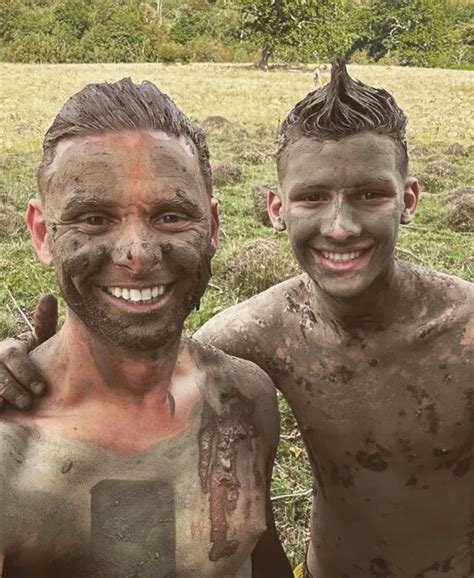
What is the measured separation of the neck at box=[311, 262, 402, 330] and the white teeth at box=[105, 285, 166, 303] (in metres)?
0.98

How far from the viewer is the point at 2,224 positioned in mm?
9688

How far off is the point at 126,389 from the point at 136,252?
0.40m

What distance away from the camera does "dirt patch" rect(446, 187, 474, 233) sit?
10.3 meters

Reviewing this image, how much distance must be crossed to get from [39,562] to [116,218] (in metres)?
0.78

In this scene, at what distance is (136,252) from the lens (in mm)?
1767

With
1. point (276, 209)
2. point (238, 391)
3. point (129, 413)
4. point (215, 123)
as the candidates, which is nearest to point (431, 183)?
point (215, 123)

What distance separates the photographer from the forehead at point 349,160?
254 cm

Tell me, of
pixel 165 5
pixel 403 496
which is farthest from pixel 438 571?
pixel 165 5

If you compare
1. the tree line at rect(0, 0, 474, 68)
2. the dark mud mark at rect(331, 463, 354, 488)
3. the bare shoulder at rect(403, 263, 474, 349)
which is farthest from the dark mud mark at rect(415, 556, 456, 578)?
the tree line at rect(0, 0, 474, 68)

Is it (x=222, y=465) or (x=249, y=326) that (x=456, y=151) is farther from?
(x=222, y=465)

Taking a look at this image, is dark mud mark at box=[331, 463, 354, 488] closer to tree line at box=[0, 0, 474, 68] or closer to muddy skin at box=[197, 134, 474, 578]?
muddy skin at box=[197, 134, 474, 578]

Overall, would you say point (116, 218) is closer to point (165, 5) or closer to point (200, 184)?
point (200, 184)

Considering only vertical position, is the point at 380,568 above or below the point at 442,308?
below

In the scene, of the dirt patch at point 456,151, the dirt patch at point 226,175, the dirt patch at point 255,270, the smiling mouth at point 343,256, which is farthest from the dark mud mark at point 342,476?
the dirt patch at point 456,151
